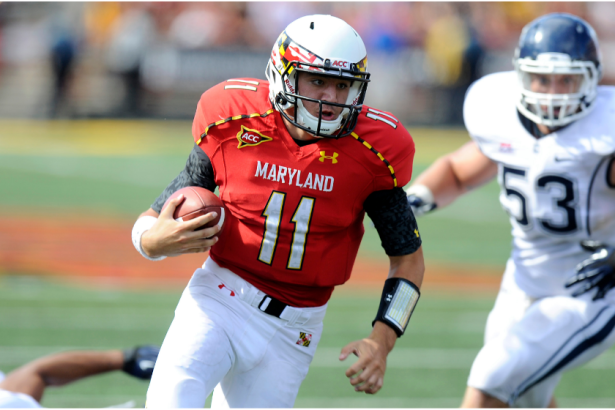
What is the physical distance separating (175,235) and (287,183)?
18.2 inches

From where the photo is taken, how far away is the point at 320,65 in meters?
2.89

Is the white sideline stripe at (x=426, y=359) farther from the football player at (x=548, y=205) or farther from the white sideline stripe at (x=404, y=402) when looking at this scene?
the football player at (x=548, y=205)

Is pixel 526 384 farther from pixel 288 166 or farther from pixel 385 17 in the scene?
pixel 385 17

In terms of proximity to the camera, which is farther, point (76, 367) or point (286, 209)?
point (76, 367)

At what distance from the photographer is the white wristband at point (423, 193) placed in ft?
13.4

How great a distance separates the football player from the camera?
3.66 meters

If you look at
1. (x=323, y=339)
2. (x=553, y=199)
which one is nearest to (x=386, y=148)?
(x=553, y=199)

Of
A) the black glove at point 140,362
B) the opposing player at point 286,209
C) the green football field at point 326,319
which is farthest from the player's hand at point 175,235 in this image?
the green football field at point 326,319

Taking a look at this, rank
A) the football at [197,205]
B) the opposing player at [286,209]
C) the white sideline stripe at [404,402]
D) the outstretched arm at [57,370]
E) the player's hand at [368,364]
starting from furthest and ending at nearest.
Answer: the white sideline stripe at [404,402]
the outstretched arm at [57,370]
the opposing player at [286,209]
the football at [197,205]
the player's hand at [368,364]

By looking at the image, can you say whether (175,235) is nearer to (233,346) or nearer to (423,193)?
(233,346)

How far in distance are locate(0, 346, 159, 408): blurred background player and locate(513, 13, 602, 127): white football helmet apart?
230 centimetres

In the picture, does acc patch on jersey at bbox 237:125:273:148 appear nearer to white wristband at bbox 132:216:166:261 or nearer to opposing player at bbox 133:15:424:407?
opposing player at bbox 133:15:424:407

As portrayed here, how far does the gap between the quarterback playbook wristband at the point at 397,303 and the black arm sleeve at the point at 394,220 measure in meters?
0.13

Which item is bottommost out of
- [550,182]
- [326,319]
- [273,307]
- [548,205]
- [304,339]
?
[326,319]
